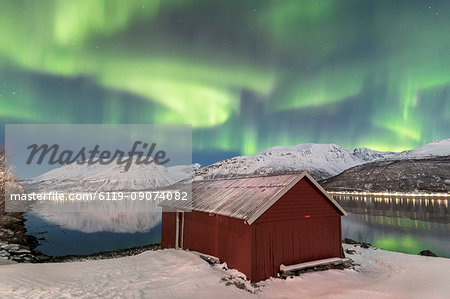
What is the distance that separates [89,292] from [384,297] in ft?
45.1

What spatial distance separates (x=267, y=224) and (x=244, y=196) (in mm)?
2588

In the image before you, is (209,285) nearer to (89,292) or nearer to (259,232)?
(259,232)

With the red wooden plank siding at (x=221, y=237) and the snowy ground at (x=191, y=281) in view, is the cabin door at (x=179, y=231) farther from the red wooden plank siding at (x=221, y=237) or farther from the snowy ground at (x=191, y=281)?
the snowy ground at (x=191, y=281)

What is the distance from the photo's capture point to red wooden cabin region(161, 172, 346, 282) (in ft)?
47.0

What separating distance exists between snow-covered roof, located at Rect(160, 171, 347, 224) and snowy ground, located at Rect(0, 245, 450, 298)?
11.5 ft

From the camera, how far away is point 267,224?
14766 millimetres

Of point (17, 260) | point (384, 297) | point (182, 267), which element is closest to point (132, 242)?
point (17, 260)

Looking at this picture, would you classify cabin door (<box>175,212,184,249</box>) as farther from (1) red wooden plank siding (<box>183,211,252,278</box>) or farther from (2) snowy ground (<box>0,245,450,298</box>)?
(2) snowy ground (<box>0,245,450,298</box>)

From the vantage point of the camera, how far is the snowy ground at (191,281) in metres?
12.2

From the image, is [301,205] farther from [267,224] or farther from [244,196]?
[244,196]

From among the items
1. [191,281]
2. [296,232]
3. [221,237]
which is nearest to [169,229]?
[221,237]

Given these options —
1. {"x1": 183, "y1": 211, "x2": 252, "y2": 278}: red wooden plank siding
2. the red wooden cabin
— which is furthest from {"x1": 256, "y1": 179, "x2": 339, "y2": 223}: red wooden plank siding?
{"x1": 183, "y1": 211, "x2": 252, "y2": 278}: red wooden plank siding

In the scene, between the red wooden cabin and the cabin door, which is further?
the cabin door

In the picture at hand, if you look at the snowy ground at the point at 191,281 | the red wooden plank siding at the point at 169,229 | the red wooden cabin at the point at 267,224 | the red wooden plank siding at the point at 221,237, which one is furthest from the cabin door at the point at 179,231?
the snowy ground at the point at 191,281
